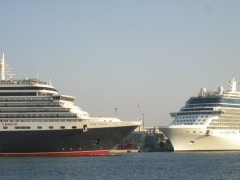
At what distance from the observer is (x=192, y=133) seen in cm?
11725

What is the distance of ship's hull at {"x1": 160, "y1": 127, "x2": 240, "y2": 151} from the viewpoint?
11706cm

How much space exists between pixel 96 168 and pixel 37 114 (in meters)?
23.4

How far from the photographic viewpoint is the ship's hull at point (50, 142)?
295 feet

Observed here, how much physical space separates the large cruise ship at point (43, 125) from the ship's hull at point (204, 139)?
92.8 ft

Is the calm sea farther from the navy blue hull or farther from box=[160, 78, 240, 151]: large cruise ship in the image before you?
box=[160, 78, 240, 151]: large cruise ship

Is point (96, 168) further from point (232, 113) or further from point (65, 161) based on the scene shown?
point (232, 113)

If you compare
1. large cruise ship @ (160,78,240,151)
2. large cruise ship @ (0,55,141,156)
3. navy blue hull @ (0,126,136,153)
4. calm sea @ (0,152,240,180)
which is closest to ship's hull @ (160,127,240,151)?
large cruise ship @ (160,78,240,151)

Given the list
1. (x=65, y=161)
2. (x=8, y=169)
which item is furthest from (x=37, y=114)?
(x=8, y=169)

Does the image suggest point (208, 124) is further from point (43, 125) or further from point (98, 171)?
point (98, 171)

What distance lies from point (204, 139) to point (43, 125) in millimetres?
38427

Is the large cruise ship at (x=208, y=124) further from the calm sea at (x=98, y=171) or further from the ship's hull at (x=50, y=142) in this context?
the calm sea at (x=98, y=171)

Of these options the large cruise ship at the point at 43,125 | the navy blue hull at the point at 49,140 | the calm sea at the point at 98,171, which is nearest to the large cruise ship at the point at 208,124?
the large cruise ship at the point at 43,125

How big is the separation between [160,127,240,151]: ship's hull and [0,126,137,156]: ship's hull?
29135 mm

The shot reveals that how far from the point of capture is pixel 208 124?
118 meters
